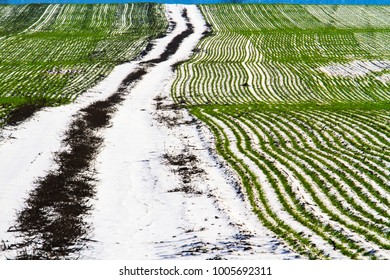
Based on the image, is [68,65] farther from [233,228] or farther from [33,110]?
[233,228]

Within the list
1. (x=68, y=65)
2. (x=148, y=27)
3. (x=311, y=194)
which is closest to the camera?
(x=311, y=194)

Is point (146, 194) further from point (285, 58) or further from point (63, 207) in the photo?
point (285, 58)

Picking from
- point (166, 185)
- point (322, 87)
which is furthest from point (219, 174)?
point (322, 87)

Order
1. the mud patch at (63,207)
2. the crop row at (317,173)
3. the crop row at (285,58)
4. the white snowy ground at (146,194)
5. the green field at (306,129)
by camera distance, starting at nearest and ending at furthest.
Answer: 1. the crop row at (317,173)
2. the white snowy ground at (146,194)
3. the mud patch at (63,207)
4. the green field at (306,129)
5. the crop row at (285,58)

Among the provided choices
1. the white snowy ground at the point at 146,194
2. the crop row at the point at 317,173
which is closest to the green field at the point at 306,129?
the crop row at the point at 317,173

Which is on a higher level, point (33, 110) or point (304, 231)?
point (304, 231)

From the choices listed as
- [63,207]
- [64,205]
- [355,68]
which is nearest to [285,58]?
[355,68]

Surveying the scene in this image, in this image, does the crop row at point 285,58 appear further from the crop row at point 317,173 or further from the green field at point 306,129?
the crop row at point 317,173
